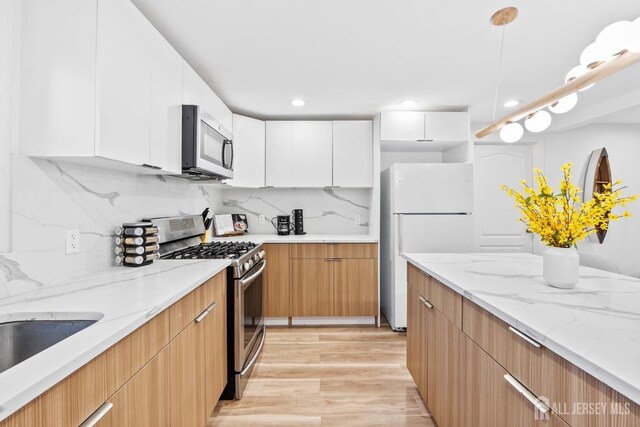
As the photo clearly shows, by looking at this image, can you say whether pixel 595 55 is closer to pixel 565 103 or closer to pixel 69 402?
pixel 565 103

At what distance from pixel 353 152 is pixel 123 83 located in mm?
2395

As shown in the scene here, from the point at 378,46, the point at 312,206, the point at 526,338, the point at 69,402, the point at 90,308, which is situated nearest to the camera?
the point at 69,402

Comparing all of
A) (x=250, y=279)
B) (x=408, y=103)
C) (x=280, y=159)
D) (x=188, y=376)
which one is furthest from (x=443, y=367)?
(x=280, y=159)

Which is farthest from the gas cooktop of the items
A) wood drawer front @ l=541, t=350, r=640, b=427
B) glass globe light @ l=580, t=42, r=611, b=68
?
glass globe light @ l=580, t=42, r=611, b=68

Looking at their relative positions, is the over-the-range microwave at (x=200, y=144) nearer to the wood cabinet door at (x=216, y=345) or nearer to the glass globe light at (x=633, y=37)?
the wood cabinet door at (x=216, y=345)

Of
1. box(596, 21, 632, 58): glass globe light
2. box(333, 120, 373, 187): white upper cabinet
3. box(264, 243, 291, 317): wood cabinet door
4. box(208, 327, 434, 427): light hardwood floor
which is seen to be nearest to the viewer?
box(596, 21, 632, 58): glass globe light

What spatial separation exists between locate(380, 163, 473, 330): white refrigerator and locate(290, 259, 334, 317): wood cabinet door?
2.15 ft

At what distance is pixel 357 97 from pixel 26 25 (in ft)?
7.57

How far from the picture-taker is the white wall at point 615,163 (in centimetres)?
351

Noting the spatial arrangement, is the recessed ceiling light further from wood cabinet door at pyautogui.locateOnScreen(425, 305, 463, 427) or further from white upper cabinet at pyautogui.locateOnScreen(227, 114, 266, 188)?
wood cabinet door at pyautogui.locateOnScreen(425, 305, 463, 427)

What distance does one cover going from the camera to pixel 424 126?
3271 millimetres

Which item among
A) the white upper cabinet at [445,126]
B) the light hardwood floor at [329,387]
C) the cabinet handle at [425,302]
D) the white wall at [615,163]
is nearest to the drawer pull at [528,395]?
the cabinet handle at [425,302]

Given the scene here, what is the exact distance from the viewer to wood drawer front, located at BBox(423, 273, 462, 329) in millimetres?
1380

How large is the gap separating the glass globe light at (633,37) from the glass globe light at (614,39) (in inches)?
4.4
